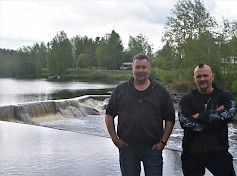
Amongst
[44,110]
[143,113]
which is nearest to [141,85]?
[143,113]

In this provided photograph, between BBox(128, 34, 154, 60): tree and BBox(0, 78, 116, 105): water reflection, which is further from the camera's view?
BBox(128, 34, 154, 60): tree

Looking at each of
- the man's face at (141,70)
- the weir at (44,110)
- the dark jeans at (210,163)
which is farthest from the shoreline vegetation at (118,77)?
the man's face at (141,70)

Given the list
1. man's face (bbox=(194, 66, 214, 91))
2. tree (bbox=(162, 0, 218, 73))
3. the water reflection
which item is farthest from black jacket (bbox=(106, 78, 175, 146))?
tree (bbox=(162, 0, 218, 73))

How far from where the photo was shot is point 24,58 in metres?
87.4

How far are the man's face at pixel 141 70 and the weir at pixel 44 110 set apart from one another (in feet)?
42.5

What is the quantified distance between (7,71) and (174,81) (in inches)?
2531

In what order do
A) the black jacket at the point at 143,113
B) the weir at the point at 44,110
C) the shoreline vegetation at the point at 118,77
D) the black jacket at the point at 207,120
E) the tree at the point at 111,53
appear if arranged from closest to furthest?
the black jacket at the point at 207,120 < the black jacket at the point at 143,113 < the weir at the point at 44,110 < the shoreline vegetation at the point at 118,77 < the tree at the point at 111,53

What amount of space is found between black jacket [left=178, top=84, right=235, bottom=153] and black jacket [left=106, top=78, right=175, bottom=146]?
197 mm

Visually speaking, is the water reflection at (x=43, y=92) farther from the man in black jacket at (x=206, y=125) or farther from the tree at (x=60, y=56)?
the tree at (x=60, y=56)

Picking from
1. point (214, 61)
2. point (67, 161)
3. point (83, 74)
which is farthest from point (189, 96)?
point (83, 74)

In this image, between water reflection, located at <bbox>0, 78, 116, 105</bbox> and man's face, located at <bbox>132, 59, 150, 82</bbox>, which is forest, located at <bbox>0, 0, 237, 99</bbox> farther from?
man's face, located at <bbox>132, 59, 150, 82</bbox>

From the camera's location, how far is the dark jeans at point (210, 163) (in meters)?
3.64

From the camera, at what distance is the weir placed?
16430 millimetres

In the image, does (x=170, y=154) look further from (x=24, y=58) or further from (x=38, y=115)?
(x=24, y=58)
